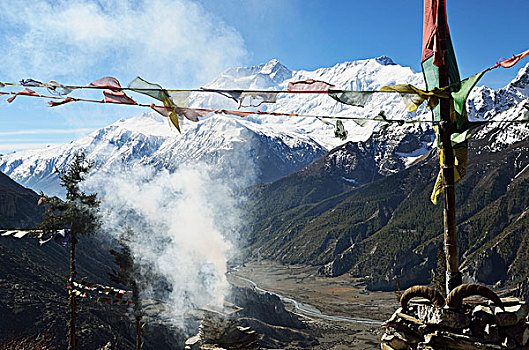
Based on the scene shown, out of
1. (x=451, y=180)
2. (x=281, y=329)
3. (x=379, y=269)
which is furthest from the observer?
(x=379, y=269)

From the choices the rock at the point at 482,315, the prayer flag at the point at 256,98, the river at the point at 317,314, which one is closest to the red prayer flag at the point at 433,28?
the prayer flag at the point at 256,98

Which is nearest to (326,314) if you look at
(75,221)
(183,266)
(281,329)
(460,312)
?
(281,329)

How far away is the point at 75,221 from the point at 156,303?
44444 mm

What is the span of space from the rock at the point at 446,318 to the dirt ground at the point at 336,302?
7465 centimetres

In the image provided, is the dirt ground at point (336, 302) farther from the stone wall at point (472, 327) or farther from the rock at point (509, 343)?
the rock at point (509, 343)

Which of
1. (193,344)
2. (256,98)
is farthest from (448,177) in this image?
(193,344)

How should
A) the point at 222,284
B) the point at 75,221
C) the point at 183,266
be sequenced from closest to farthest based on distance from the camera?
the point at 75,221, the point at 183,266, the point at 222,284

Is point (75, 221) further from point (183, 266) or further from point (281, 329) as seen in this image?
point (281, 329)

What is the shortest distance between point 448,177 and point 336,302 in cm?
14305

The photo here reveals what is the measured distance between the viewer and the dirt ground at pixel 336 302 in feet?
284

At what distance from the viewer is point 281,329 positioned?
75500 mm

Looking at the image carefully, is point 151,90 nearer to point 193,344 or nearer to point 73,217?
point 73,217

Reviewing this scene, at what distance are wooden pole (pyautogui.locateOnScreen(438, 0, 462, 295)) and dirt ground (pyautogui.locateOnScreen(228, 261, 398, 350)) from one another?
7468 cm

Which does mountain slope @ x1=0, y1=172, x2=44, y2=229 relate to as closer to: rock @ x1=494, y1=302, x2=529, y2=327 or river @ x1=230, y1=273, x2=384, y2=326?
river @ x1=230, y1=273, x2=384, y2=326
